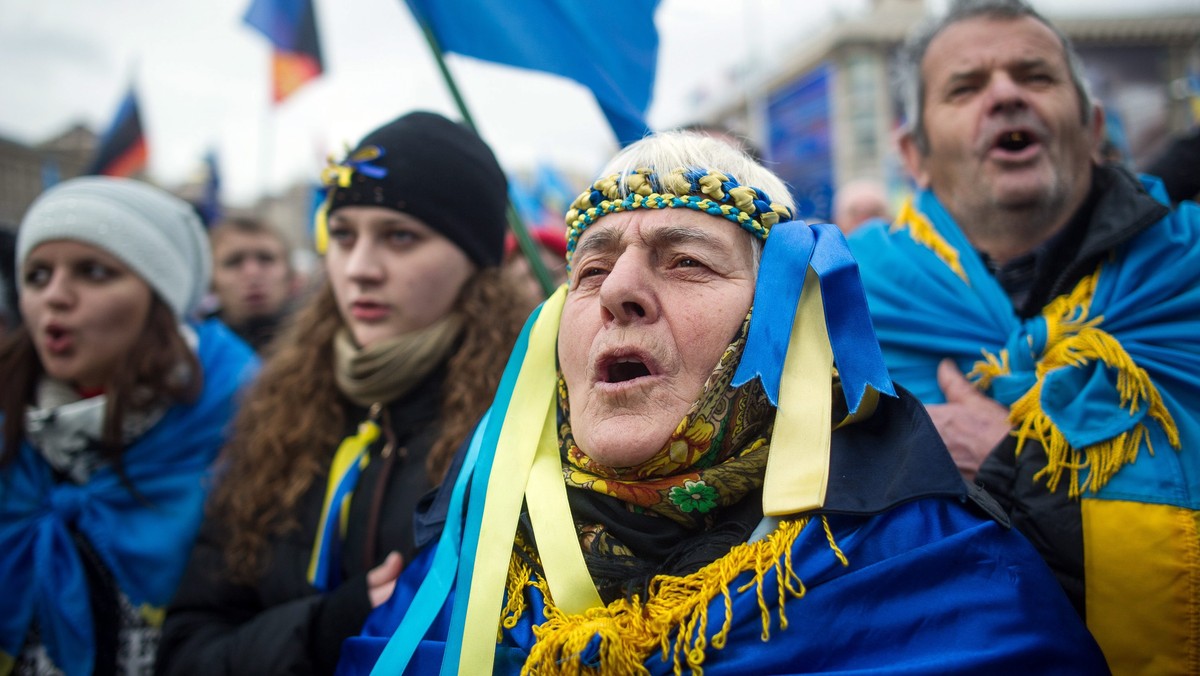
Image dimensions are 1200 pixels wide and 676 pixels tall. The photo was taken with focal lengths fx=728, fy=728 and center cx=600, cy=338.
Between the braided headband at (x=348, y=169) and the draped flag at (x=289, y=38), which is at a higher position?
the draped flag at (x=289, y=38)

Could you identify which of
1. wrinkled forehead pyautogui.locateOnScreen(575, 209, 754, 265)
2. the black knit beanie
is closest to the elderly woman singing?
wrinkled forehead pyautogui.locateOnScreen(575, 209, 754, 265)

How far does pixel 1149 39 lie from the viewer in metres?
30.1

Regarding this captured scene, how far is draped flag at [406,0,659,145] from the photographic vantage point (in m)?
2.72

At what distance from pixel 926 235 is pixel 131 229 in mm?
2812

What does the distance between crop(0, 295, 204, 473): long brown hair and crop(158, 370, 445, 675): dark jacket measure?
2.04 ft

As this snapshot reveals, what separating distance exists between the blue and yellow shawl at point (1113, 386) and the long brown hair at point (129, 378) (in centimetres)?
251

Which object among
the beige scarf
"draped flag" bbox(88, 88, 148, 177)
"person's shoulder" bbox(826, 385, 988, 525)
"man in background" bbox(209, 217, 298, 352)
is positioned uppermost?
"draped flag" bbox(88, 88, 148, 177)

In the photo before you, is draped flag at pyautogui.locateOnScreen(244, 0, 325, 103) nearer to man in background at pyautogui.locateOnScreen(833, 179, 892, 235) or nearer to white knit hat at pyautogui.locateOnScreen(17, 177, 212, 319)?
white knit hat at pyautogui.locateOnScreen(17, 177, 212, 319)

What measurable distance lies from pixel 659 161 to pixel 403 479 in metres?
1.17

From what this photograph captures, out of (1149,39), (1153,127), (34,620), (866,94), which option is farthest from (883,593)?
(1149,39)

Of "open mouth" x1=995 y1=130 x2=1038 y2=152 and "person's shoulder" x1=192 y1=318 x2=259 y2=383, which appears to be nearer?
"open mouth" x1=995 y1=130 x2=1038 y2=152

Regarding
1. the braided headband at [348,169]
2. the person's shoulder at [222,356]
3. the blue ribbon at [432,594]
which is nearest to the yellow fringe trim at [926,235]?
the blue ribbon at [432,594]

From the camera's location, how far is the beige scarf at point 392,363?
2.16 meters

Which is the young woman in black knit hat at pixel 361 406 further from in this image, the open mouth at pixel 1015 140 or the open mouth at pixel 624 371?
the open mouth at pixel 1015 140
